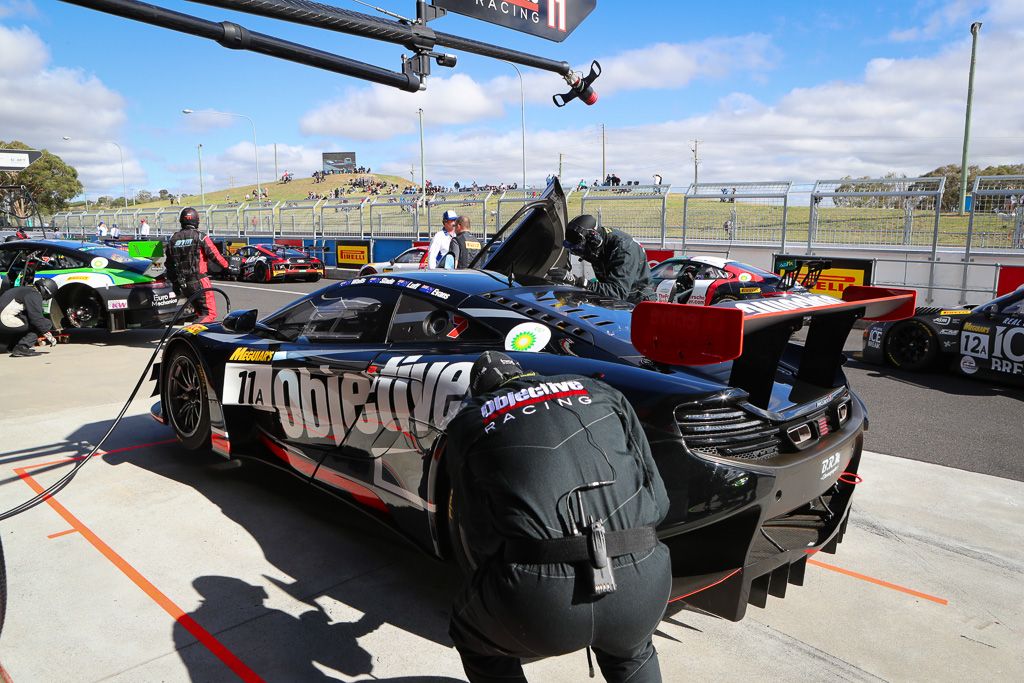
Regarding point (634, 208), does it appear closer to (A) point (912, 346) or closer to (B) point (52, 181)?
(A) point (912, 346)

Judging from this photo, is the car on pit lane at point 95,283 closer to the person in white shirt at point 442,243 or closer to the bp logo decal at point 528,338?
the person in white shirt at point 442,243

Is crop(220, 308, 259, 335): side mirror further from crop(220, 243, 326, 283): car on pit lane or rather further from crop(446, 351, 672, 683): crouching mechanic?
crop(220, 243, 326, 283): car on pit lane

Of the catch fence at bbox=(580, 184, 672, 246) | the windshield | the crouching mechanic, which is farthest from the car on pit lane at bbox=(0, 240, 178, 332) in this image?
the catch fence at bbox=(580, 184, 672, 246)

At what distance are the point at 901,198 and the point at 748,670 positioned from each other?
1436 cm

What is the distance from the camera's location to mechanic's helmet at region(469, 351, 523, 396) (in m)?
2.03

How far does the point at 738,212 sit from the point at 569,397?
15973mm

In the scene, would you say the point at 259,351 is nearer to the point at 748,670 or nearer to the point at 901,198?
the point at 748,670

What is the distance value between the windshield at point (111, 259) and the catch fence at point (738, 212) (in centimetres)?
1222

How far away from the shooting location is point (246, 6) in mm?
3686

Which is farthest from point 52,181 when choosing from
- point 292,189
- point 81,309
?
point 81,309

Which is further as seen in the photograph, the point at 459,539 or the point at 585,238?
the point at 585,238

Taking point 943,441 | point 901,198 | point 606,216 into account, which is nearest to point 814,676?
point 943,441

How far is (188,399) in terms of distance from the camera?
4.80 meters

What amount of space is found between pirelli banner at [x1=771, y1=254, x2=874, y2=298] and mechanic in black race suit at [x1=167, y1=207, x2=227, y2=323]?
34.9 ft
